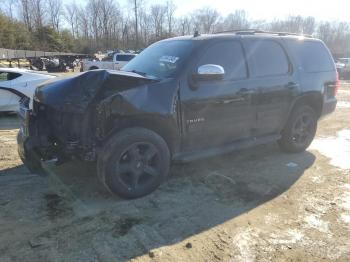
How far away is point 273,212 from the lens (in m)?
4.25

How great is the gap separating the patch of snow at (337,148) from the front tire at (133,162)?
3.00 m

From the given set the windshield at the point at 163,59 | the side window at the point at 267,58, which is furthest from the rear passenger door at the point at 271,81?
the windshield at the point at 163,59

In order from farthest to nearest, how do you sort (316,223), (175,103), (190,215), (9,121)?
(9,121) < (175,103) < (190,215) < (316,223)

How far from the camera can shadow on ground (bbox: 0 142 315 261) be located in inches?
138

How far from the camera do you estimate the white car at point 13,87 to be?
9461mm

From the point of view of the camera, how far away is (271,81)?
5.60 m

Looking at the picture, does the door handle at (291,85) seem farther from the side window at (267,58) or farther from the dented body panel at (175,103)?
the side window at (267,58)

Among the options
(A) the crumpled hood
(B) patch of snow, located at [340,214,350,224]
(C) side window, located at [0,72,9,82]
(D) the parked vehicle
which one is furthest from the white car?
(D) the parked vehicle

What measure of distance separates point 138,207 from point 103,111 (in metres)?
1.13

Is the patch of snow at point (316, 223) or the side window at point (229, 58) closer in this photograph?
the patch of snow at point (316, 223)

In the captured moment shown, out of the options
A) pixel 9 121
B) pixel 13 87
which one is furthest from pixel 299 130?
pixel 13 87

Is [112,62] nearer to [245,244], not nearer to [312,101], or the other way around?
[312,101]

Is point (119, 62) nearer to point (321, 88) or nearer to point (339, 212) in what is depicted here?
point (321, 88)

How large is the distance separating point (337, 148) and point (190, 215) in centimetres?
397
